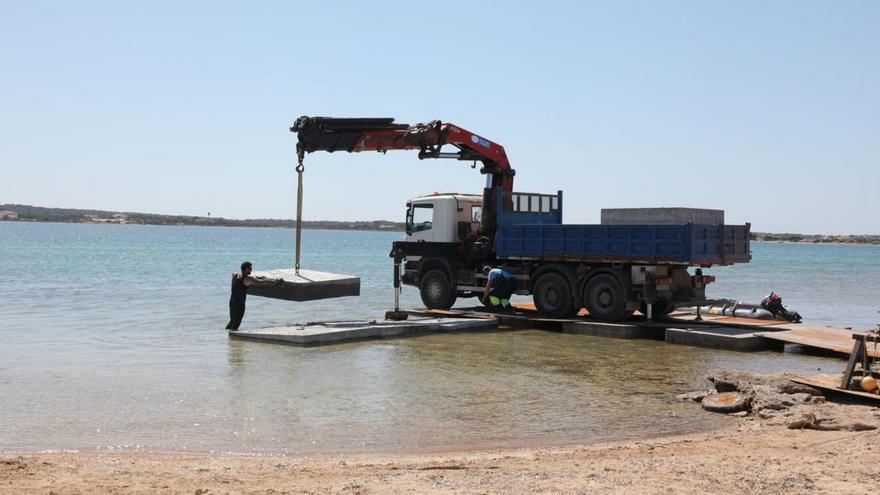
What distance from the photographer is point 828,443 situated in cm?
837

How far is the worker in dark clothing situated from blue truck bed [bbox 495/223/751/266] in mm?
5999

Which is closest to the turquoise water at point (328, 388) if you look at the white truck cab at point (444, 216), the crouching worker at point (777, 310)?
the white truck cab at point (444, 216)

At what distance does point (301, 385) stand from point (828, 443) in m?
6.51

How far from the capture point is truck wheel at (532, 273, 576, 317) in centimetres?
1981

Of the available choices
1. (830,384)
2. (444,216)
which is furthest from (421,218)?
(830,384)

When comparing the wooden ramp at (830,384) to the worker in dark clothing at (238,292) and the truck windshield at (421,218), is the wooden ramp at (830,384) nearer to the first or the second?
the worker in dark clothing at (238,292)

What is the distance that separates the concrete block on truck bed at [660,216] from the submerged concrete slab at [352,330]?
3.46m

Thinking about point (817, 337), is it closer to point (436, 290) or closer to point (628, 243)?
point (628, 243)

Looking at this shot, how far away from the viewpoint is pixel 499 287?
20547 millimetres

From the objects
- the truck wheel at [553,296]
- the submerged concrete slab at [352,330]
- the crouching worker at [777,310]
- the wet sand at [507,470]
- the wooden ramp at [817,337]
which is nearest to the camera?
the wet sand at [507,470]

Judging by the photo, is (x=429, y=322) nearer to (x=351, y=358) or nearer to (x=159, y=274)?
(x=351, y=358)

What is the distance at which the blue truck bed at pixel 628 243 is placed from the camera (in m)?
17.7

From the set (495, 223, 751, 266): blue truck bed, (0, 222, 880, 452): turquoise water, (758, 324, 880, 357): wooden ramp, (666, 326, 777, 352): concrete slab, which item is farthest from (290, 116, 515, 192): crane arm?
(758, 324, 880, 357): wooden ramp

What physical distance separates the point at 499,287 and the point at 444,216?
2.42 metres
